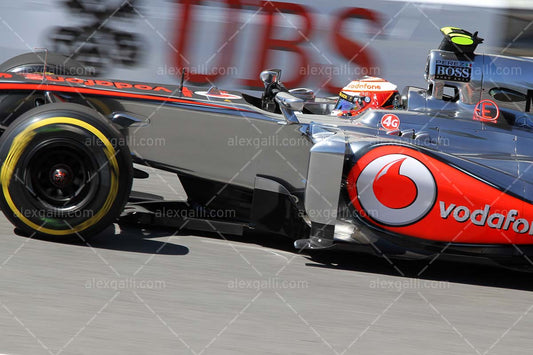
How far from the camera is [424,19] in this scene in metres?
8.32

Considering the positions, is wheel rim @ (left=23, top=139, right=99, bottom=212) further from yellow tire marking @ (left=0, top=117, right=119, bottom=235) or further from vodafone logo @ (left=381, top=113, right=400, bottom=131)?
vodafone logo @ (left=381, top=113, right=400, bottom=131)

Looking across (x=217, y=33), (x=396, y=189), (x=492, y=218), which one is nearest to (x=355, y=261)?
(x=396, y=189)

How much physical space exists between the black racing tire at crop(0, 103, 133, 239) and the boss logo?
2103 millimetres

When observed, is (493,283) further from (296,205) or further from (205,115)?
(205,115)

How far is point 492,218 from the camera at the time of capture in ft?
13.1

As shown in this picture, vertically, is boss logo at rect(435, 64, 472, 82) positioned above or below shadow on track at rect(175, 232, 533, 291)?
above

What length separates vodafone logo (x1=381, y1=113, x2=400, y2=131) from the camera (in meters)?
4.54

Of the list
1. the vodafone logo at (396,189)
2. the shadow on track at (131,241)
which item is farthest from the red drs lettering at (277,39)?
the vodafone logo at (396,189)

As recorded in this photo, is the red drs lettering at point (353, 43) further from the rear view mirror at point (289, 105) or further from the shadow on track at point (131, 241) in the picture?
the shadow on track at point (131, 241)

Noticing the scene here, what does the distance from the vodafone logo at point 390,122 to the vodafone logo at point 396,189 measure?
52cm

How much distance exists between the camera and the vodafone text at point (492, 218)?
400 cm

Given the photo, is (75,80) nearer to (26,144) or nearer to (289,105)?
(26,144)

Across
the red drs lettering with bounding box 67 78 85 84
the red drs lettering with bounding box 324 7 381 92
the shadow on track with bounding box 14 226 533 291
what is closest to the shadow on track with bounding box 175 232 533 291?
the shadow on track with bounding box 14 226 533 291

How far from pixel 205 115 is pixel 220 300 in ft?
4.30
